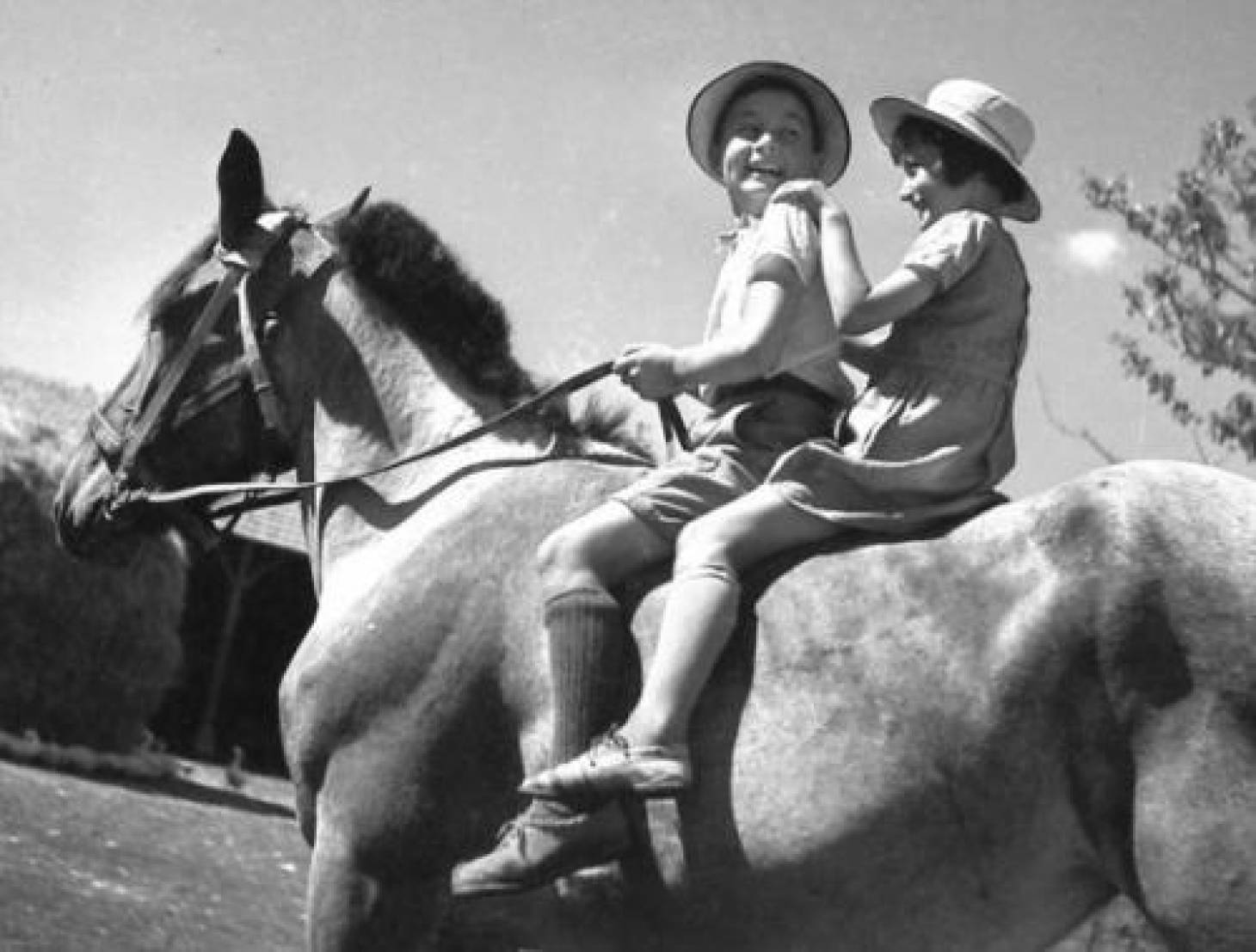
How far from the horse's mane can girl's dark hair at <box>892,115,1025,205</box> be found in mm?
1135

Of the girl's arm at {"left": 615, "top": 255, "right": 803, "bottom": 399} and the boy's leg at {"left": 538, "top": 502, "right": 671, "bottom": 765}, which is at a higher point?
the girl's arm at {"left": 615, "top": 255, "right": 803, "bottom": 399}

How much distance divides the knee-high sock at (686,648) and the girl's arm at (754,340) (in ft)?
1.65

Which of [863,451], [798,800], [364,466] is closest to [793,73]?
[863,451]

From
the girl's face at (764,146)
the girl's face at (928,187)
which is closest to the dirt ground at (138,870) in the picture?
the girl's face at (764,146)

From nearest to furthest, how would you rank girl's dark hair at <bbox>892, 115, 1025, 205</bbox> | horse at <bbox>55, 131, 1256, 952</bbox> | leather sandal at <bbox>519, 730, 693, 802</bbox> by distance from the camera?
horse at <bbox>55, 131, 1256, 952</bbox>, leather sandal at <bbox>519, 730, 693, 802</bbox>, girl's dark hair at <bbox>892, 115, 1025, 205</bbox>

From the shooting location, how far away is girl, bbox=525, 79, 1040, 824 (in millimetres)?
3838

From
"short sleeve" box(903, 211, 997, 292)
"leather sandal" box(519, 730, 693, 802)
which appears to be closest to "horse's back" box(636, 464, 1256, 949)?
"leather sandal" box(519, 730, 693, 802)

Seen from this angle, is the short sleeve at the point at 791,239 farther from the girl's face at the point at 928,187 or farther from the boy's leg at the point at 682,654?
the boy's leg at the point at 682,654

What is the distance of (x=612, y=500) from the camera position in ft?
13.7

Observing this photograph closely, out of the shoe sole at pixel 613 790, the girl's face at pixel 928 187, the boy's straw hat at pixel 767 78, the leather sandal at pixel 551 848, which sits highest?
the boy's straw hat at pixel 767 78

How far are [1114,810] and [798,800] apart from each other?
65cm

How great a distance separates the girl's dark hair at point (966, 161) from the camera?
4.32 m

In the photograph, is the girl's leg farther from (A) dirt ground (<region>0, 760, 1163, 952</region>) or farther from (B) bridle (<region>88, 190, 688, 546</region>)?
(A) dirt ground (<region>0, 760, 1163, 952</region>)

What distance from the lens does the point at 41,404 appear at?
17312 millimetres
